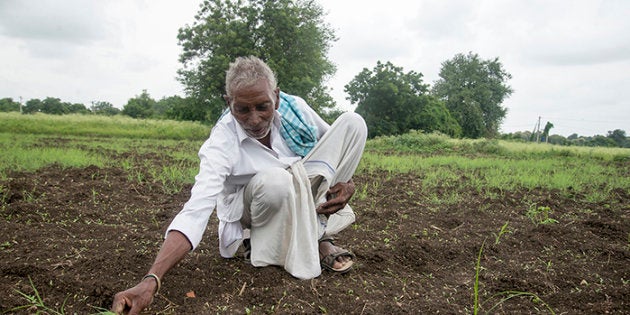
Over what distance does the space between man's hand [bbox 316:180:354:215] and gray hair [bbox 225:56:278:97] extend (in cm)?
66

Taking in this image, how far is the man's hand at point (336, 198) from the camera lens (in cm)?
231

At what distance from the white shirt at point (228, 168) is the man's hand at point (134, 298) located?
0.76 ft

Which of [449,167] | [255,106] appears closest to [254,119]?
[255,106]

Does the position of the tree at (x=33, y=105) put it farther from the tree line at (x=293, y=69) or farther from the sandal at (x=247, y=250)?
the sandal at (x=247, y=250)

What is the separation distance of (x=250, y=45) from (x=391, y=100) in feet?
26.3

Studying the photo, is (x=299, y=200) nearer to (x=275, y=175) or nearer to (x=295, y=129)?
(x=275, y=175)

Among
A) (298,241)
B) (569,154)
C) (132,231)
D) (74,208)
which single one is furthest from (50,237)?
(569,154)

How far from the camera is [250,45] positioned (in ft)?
69.7

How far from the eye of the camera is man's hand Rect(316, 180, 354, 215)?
7.59 feet

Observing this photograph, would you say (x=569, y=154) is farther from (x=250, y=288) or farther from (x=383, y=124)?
(x=250, y=288)

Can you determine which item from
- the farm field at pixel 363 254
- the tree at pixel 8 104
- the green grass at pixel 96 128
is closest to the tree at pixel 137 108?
the tree at pixel 8 104

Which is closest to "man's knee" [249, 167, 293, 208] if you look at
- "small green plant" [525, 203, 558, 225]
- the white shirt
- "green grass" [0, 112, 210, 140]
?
the white shirt

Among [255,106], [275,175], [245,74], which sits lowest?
[275,175]

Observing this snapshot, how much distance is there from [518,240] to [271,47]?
1972cm
